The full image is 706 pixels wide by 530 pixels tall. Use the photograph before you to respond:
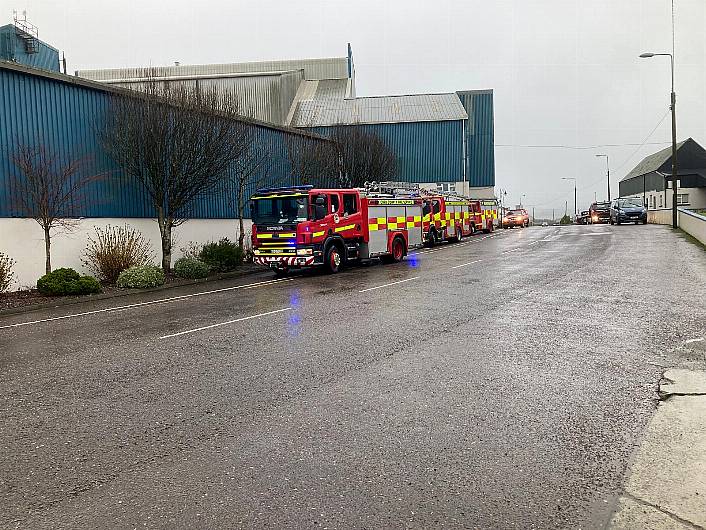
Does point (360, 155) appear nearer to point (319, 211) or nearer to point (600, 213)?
point (319, 211)

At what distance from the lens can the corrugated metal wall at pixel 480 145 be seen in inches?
2163

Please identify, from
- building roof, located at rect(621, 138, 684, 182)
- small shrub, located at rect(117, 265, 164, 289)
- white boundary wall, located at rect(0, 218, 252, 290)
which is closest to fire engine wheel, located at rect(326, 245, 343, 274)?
small shrub, located at rect(117, 265, 164, 289)

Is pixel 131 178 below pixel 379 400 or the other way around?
the other way around

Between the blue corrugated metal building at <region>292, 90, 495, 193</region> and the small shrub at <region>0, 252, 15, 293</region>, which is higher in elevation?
the blue corrugated metal building at <region>292, 90, 495, 193</region>

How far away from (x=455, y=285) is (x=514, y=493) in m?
11.3

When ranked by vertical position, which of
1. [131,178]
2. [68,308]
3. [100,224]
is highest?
[131,178]

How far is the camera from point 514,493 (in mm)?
4031

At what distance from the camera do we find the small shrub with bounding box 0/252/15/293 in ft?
51.6

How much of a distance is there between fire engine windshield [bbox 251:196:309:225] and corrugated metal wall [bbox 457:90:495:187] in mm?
37268

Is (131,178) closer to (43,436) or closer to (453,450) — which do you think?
(43,436)

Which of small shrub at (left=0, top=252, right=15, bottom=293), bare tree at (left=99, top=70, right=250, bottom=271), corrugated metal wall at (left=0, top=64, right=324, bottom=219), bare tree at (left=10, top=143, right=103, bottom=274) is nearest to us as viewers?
small shrub at (left=0, top=252, right=15, bottom=293)

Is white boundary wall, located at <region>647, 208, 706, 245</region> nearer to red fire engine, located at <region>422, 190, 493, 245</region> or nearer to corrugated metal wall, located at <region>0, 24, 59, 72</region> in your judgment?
red fire engine, located at <region>422, 190, 493, 245</region>

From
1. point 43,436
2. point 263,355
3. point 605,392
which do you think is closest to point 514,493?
point 605,392

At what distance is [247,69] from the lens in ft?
194
